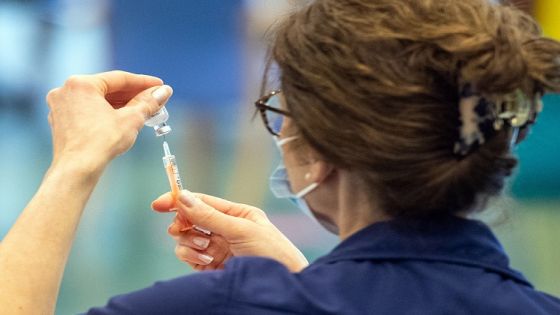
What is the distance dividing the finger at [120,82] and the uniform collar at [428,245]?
343mm

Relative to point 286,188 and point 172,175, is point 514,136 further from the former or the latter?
point 172,175

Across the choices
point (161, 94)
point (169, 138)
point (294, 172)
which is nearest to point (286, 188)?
point (294, 172)

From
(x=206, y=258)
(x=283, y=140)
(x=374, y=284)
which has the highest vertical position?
(x=283, y=140)

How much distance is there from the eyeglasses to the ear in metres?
0.06

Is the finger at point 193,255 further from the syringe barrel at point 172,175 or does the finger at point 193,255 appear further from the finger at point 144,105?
the finger at point 144,105

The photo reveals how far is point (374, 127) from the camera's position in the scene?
88cm

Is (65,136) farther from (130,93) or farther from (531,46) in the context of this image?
(531,46)

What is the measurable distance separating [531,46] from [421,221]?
21 centimetres

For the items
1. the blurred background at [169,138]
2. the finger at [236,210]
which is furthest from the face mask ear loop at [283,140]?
the blurred background at [169,138]

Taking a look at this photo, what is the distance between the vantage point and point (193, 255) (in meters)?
1.27

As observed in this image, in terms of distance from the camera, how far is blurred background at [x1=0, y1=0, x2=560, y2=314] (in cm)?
324

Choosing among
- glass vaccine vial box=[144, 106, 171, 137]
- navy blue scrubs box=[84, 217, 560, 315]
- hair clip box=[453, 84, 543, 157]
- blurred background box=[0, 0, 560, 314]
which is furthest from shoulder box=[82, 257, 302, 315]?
blurred background box=[0, 0, 560, 314]

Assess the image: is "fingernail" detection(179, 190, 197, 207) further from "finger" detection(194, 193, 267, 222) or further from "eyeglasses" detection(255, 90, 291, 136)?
"eyeglasses" detection(255, 90, 291, 136)

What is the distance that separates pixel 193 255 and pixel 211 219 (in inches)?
4.8
